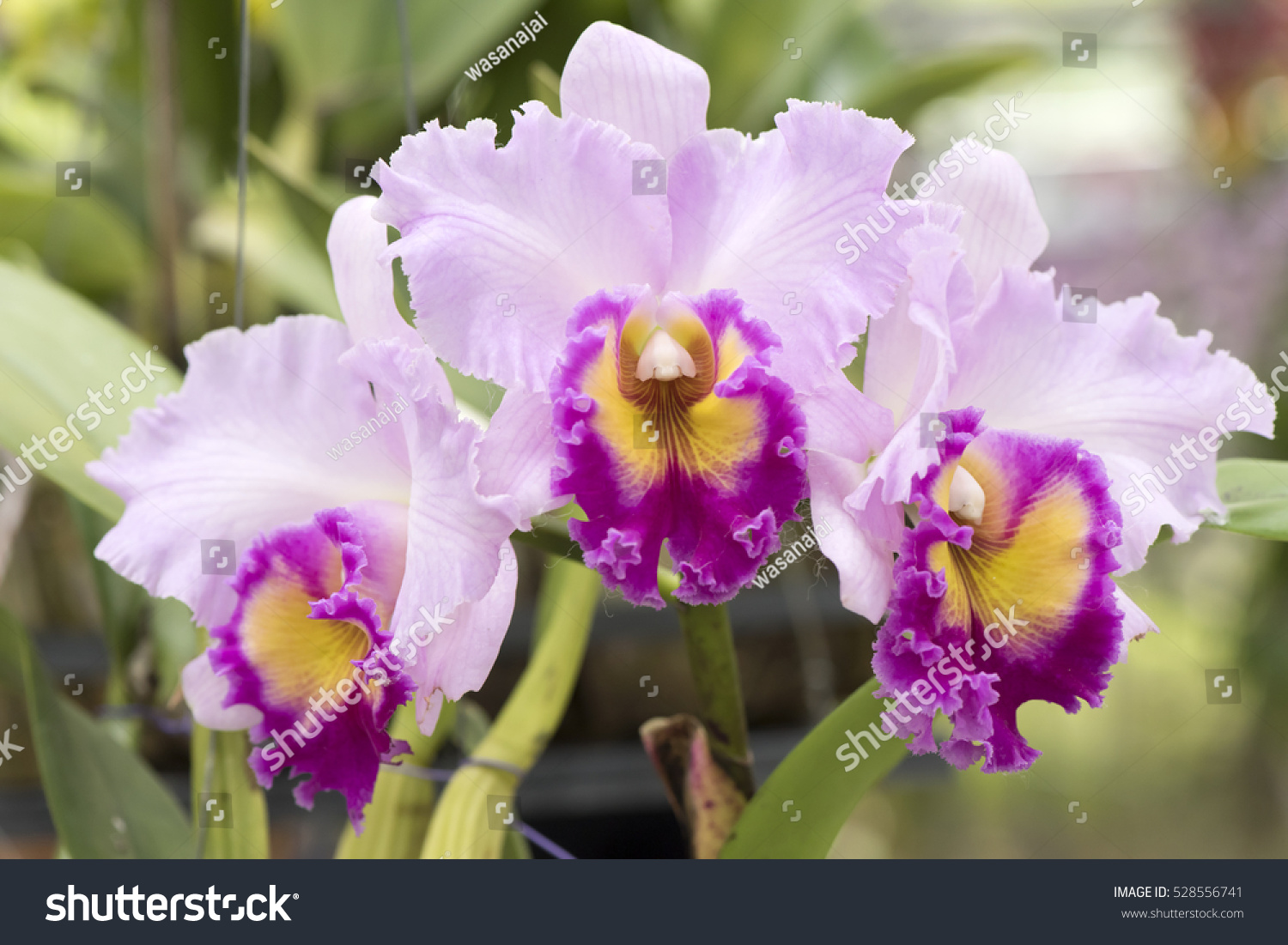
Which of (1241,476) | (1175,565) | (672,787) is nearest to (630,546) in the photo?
(672,787)

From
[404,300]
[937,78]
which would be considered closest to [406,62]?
[404,300]

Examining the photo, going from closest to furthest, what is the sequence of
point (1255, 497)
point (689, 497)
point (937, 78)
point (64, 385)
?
1. point (689, 497)
2. point (1255, 497)
3. point (64, 385)
4. point (937, 78)

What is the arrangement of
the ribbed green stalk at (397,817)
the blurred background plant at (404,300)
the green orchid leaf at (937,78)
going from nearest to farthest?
1. the ribbed green stalk at (397,817)
2. the blurred background plant at (404,300)
3. the green orchid leaf at (937,78)

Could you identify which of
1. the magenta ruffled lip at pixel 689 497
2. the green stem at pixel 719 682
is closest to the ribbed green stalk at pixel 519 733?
the green stem at pixel 719 682

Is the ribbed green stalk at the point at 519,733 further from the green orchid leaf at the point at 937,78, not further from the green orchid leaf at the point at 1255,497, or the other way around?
the green orchid leaf at the point at 937,78

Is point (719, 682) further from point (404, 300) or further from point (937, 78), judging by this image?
point (937, 78)

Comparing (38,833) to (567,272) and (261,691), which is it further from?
(567,272)
